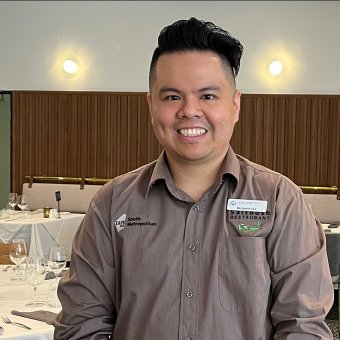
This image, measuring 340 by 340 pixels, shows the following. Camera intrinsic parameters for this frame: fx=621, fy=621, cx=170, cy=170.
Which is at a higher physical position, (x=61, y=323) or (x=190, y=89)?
(x=190, y=89)

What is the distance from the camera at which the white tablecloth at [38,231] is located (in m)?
6.44

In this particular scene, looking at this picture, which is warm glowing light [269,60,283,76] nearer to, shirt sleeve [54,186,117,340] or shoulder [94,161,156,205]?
shoulder [94,161,156,205]

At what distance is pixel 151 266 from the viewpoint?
1607mm

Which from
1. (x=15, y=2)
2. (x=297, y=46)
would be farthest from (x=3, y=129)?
(x=297, y=46)

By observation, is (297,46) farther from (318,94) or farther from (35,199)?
(35,199)

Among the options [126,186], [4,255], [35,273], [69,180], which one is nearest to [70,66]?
[69,180]

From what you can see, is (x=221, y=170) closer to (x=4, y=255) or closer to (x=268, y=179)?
(x=268, y=179)

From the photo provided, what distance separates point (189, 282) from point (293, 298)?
0.85ft

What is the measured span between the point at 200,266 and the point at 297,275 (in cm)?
24

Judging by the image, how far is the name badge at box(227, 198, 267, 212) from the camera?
1.61m

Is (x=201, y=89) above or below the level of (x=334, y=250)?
above

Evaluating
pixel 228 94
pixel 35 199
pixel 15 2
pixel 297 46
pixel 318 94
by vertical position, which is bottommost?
pixel 35 199

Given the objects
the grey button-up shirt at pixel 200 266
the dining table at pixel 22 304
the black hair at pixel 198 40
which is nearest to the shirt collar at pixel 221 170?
the grey button-up shirt at pixel 200 266

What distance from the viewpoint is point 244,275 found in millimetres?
1564
